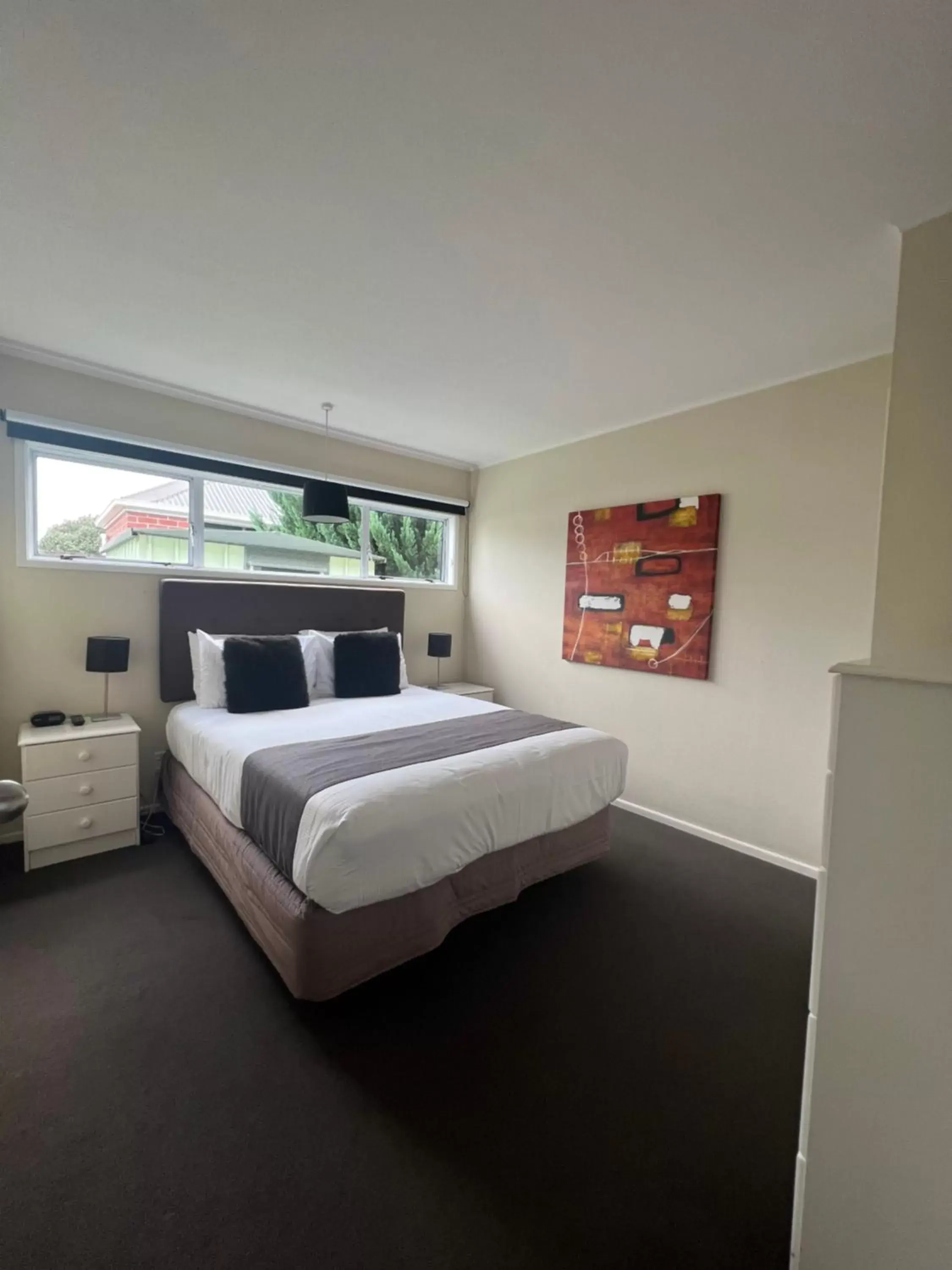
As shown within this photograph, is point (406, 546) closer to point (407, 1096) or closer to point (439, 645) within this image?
point (439, 645)

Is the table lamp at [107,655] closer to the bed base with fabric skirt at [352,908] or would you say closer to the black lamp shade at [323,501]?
the bed base with fabric skirt at [352,908]

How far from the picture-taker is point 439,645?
4348mm

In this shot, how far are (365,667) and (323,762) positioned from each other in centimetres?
148

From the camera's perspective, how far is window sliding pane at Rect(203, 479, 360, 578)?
3562 millimetres

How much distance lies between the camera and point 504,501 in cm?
448

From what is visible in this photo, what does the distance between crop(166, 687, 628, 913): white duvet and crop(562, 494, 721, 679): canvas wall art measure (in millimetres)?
972

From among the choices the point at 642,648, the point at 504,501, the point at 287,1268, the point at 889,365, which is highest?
the point at 889,365

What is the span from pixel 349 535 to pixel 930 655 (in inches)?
146

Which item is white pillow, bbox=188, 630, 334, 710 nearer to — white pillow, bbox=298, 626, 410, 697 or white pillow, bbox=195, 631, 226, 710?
white pillow, bbox=195, 631, 226, 710

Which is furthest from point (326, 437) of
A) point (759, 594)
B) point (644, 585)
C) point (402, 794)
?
point (759, 594)

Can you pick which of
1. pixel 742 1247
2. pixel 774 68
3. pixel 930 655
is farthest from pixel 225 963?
pixel 774 68

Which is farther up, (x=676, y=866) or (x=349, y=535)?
(x=349, y=535)

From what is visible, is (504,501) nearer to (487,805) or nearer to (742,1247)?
(487,805)

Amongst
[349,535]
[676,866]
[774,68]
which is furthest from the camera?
[349,535]
